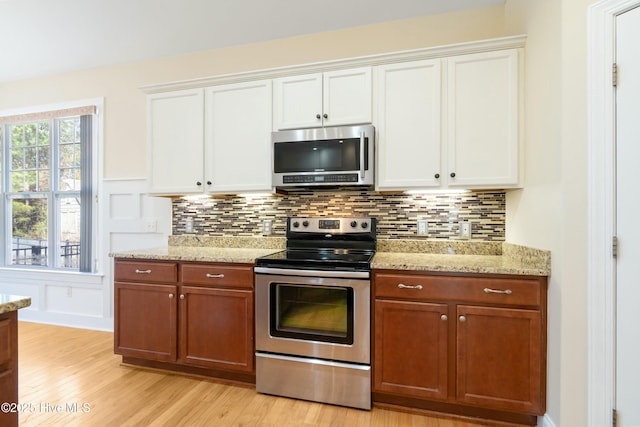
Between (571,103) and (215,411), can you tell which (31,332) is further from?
(571,103)

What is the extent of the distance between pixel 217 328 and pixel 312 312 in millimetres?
714

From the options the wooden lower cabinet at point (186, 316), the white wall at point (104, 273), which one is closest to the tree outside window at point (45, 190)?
the white wall at point (104, 273)

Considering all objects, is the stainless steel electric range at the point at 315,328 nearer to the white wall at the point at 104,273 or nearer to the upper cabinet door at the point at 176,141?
the upper cabinet door at the point at 176,141

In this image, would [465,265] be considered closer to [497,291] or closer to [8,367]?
[497,291]

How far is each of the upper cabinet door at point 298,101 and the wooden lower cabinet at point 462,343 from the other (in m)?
1.24

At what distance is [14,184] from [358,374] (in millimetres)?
4514

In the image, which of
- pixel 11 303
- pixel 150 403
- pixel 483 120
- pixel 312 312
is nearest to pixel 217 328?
pixel 150 403

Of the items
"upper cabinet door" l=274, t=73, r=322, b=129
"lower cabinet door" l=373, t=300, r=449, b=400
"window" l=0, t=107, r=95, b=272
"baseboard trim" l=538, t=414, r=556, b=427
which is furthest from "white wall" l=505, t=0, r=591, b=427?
"window" l=0, t=107, r=95, b=272

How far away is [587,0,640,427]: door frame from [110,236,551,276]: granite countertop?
10.2 inches

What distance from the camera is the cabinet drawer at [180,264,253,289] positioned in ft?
7.25

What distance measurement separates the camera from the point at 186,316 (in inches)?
91.6

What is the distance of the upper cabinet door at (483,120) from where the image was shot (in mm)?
2037

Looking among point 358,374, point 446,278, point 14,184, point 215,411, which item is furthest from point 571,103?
point 14,184

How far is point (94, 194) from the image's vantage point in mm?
3379
